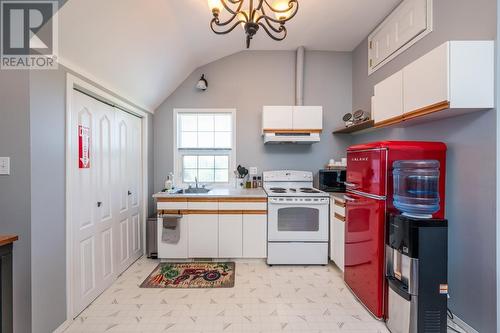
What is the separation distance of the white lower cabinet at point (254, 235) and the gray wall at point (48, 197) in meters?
1.80

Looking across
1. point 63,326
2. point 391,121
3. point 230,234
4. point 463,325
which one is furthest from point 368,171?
point 63,326

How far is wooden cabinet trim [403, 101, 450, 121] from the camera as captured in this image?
1.55 m

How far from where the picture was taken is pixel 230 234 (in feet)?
9.36

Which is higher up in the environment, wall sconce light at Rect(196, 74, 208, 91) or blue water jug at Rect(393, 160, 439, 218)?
wall sconce light at Rect(196, 74, 208, 91)

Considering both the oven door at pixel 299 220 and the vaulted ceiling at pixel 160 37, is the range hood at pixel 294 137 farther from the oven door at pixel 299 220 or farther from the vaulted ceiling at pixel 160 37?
the vaulted ceiling at pixel 160 37

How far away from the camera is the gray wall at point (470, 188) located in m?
1.54

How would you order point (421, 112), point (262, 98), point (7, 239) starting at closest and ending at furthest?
point (7, 239) < point (421, 112) < point (262, 98)

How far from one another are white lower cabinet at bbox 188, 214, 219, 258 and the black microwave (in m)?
1.62

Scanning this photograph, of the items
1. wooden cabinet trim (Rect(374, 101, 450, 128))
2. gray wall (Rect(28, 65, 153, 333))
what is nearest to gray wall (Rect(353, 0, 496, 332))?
wooden cabinet trim (Rect(374, 101, 450, 128))

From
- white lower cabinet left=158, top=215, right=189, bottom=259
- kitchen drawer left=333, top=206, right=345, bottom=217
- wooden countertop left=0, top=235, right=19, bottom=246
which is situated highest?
wooden countertop left=0, top=235, right=19, bottom=246

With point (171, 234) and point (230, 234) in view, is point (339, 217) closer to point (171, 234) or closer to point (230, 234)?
point (230, 234)

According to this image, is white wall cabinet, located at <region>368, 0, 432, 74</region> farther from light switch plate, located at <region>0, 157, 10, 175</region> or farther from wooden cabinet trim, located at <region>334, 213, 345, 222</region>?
light switch plate, located at <region>0, 157, 10, 175</region>

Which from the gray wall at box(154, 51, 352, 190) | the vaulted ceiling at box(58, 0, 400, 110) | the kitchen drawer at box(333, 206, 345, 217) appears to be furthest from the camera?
the gray wall at box(154, 51, 352, 190)

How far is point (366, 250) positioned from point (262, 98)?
252 centimetres
